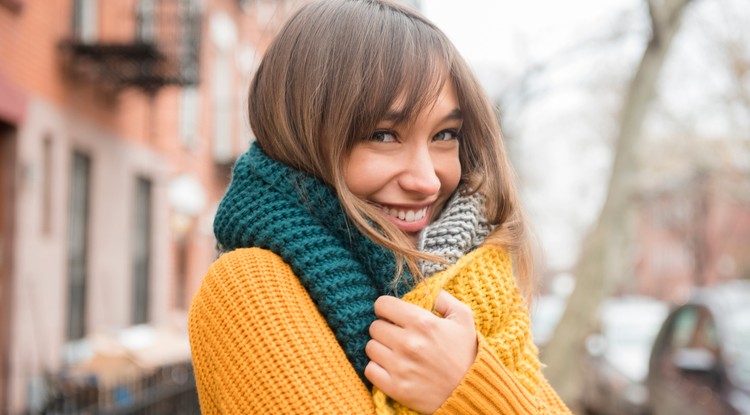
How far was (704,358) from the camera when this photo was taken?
21.1 ft

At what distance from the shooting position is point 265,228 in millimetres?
1587

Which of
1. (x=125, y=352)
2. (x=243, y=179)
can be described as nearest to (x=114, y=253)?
(x=125, y=352)

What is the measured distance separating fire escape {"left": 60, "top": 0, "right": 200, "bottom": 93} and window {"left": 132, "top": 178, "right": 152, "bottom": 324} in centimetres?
191

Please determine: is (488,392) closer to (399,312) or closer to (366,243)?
(399,312)

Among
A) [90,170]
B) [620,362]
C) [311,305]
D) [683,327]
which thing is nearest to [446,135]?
[311,305]

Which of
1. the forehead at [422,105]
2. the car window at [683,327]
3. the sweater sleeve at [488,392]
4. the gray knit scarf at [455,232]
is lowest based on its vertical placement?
the car window at [683,327]

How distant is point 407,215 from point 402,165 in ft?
0.39

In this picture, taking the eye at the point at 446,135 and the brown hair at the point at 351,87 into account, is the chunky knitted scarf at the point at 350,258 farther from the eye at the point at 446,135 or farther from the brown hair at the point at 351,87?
the eye at the point at 446,135

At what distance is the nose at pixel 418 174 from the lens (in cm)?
167

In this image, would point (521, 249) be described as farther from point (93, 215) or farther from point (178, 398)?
point (93, 215)

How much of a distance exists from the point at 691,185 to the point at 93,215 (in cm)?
2679

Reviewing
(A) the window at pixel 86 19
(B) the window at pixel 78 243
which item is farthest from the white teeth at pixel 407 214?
(A) the window at pixel 86 19

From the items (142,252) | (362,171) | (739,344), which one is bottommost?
(142,252)

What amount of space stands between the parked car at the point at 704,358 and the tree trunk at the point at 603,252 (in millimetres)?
835
